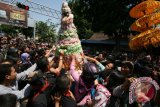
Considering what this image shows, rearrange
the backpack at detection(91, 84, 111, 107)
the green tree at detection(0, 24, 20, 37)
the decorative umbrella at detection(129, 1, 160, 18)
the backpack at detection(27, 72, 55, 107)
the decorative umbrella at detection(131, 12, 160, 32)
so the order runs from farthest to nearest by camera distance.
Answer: the green tree at detection(0, 24, 20, 37)
the decorative umbrella at detection(129, 1, 160, 18)
the decorative umbrella at detection(131, 12, 160, 32)
the backpack at detection(91, 84, 111, 107)
the backpack at detection(27, 72, 55, 107)

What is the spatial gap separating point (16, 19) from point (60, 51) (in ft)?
82.0

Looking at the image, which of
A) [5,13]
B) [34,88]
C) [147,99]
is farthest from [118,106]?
[5,13]

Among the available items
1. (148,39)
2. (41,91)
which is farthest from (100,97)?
(148,39)

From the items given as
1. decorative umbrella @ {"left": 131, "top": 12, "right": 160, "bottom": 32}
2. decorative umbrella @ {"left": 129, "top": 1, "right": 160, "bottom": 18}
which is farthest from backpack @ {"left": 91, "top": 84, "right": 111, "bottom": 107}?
decorative umbrella @ {"left": 129, "top": 1, "right": 160, "bottom": 18}

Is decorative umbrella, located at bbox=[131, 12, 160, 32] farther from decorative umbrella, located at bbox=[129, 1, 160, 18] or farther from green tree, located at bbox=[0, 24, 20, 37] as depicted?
green tree, located at bbox=[0, 24, 20, 37]

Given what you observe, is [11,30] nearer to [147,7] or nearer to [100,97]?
[147,7]

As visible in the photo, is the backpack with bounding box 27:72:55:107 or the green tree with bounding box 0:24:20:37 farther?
the green tree with bounding box 0:24:20:37

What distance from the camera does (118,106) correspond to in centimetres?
511

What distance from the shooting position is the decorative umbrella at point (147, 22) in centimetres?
914

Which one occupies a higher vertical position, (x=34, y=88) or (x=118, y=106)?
(x=34, y=88)

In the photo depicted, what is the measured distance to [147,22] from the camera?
9430 mm

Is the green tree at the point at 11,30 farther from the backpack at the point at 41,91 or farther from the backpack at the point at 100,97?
the backpack at the point at 100,97

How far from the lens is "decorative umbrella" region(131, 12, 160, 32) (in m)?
9.14

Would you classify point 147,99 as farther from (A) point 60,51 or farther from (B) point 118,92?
(A) point 60,51
